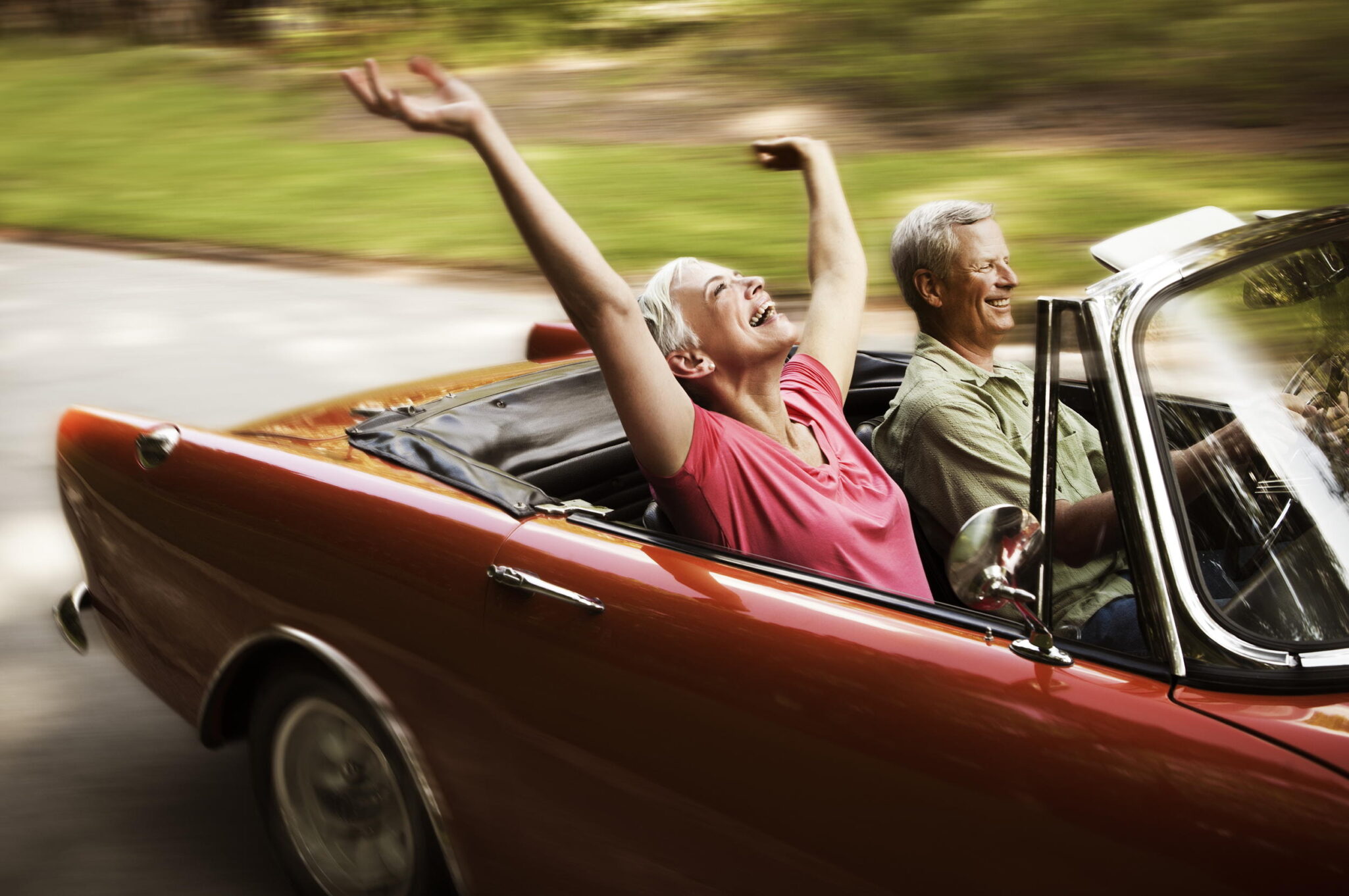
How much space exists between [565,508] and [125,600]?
1.21m

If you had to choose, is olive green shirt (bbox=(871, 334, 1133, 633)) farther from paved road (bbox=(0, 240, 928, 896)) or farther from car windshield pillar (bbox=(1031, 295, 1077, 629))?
paved road (bbox=(0, 240, 928, 896))

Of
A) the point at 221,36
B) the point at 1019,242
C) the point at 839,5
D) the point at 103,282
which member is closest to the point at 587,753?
the point at 1019,242

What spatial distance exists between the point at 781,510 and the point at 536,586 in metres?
0.48

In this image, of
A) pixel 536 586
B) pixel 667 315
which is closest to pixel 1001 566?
pixel 536 586

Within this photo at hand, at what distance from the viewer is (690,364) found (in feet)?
8.62

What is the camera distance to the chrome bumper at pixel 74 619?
10.4 feet

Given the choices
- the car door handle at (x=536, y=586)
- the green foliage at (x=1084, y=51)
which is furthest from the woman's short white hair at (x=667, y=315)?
the green foliage at (x=1084, y=51)

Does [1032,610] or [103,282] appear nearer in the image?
[1032,610]

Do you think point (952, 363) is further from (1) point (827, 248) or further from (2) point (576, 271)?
(2) point (576, 271)

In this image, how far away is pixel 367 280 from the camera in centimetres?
957

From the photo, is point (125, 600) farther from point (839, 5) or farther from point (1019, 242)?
point (839, 5)

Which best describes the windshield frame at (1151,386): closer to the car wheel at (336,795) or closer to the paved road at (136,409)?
the car wheel at (336,795)

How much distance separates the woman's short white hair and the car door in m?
0.49

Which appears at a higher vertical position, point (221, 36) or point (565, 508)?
point (221, 36)
